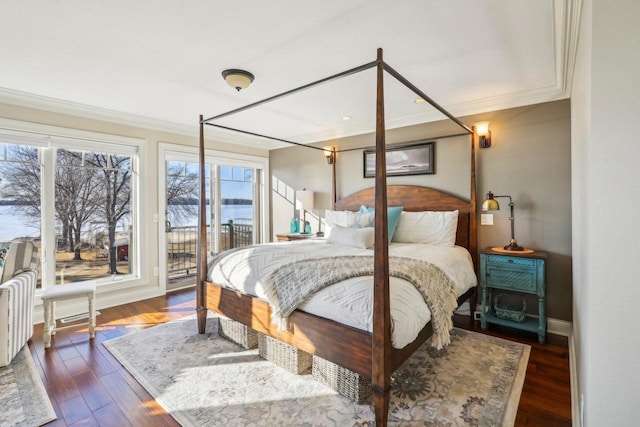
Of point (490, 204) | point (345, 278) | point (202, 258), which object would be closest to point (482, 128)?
point (490, 204)

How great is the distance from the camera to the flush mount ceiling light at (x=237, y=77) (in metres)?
2.68

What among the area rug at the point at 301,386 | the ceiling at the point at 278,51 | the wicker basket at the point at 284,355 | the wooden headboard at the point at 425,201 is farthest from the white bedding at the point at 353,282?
the ceiling at the point at 278,51

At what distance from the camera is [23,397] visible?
2068 millimetres

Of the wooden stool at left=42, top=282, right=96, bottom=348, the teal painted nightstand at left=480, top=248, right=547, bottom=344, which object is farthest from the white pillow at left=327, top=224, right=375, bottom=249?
the wooden stool at left=42, top=282, right=96, bottom=348

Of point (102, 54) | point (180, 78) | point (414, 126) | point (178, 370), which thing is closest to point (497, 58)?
point (414, 126)

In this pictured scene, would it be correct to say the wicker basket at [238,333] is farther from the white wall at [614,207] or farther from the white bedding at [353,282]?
the white wall at [614,207]

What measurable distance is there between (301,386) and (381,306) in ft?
3.22

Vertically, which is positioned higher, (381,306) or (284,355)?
(381,306)

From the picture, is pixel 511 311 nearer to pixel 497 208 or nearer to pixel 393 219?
pixel 497 208

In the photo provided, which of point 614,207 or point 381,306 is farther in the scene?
point 381,306

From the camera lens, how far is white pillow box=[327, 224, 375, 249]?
3197mm

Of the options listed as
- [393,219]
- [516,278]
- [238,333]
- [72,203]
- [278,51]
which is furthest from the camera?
[72,203]

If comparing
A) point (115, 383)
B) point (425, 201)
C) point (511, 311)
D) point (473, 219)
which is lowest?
point (115, 383)

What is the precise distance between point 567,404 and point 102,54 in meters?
4.02
